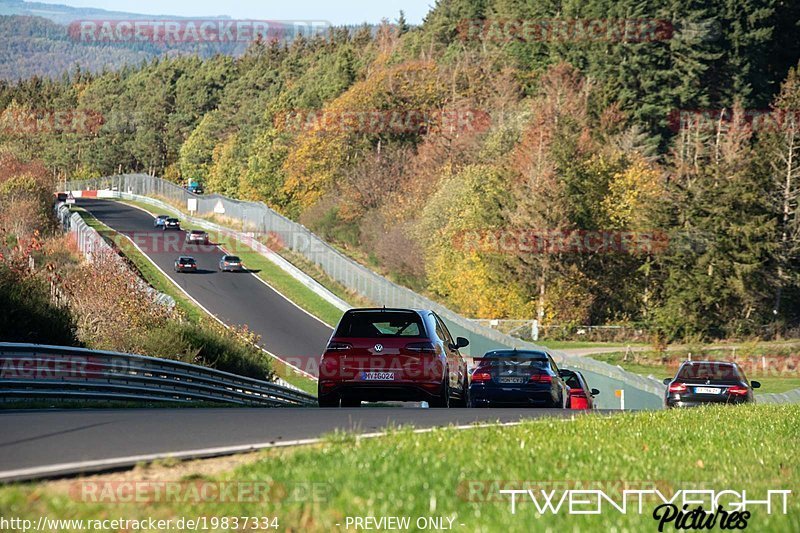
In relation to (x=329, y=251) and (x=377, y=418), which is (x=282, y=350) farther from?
(x=377, y=418)

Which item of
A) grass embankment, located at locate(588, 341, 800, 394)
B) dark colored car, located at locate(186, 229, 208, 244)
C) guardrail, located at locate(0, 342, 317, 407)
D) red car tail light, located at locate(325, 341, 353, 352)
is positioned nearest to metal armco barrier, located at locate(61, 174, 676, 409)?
dark colored car, located at locate(186, 229, 208, 244)

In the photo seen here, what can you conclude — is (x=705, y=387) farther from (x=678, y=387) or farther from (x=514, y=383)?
(x=514, y=383)

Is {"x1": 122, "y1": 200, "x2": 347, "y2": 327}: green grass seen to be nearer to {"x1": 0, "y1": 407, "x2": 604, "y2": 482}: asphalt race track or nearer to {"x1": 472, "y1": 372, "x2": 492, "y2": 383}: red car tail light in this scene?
{"x1": 472, "y1": 372, "x2": 492, "y2": 383}: red car tail light

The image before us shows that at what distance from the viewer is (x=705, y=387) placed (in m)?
27.0

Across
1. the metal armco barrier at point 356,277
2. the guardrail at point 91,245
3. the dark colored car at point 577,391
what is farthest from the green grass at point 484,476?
the guardrail at point 91,245

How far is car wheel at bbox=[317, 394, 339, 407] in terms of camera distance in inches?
759

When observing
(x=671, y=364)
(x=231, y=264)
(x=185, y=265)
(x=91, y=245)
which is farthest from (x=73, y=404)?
(x=231, y=264)

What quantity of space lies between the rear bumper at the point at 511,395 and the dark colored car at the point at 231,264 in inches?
2413

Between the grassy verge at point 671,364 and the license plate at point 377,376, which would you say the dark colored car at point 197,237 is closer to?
the grassy verge at point 671,364

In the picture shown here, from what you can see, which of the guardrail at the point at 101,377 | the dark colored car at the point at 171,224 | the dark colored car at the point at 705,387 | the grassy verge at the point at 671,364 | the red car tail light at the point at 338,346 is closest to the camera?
the guardrail at the point at 101,377

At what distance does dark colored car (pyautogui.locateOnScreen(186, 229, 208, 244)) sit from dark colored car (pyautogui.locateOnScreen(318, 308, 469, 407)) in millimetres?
79640

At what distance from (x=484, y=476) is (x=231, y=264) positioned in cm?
7518

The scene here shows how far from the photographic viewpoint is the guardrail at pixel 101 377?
18.3 m

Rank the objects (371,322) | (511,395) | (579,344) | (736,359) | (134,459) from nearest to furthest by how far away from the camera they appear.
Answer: (134,459)
(371,322)
(511,395)
(736,359)
(579,344)
